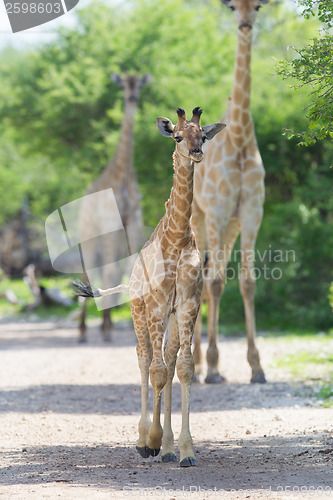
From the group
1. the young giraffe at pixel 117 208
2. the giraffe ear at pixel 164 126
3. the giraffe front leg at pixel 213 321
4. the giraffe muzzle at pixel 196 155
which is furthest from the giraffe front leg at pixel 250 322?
the young giraffe at pixel 117 208

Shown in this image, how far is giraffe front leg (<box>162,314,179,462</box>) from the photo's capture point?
6.19m

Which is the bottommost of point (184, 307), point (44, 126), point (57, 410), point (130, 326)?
point (130, 326)

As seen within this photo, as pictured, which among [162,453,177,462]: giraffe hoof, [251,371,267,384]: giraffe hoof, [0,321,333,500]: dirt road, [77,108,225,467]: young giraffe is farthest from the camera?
[251,371,267,384]: giraffe hoof

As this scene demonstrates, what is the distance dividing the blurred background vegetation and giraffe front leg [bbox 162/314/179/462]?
946 cm

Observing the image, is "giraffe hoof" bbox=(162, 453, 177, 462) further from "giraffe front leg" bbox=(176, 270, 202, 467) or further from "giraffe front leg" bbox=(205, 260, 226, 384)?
"giraffe front leg" bbox=(205, 260, 226, 384)

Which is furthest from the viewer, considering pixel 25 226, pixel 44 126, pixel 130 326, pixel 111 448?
pixel 25 226

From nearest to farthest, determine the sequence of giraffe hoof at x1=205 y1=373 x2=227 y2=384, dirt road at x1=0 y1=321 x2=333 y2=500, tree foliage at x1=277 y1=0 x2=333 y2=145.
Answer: dirt road at x1=0 y1=321 x2=333 y2=500 → tree foliage at x1=277 y1=0 x2=333 y2=145 → giraffe hoof at x1=205 y1=373 x2=227 y2=384

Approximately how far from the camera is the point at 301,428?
7316 millimetres

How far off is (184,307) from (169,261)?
0.42 metres

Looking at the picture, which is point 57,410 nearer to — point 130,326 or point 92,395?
point 92,395

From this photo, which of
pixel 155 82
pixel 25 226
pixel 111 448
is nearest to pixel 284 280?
pixel 155 82

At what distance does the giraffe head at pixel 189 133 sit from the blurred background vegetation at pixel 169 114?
8943mm

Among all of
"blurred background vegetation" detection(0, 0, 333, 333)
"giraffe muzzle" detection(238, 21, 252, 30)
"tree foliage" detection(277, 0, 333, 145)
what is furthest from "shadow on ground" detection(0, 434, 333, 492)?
"blurred background vegetation" detection(0, 0, 333, 333)

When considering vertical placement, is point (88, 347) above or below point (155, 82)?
below
